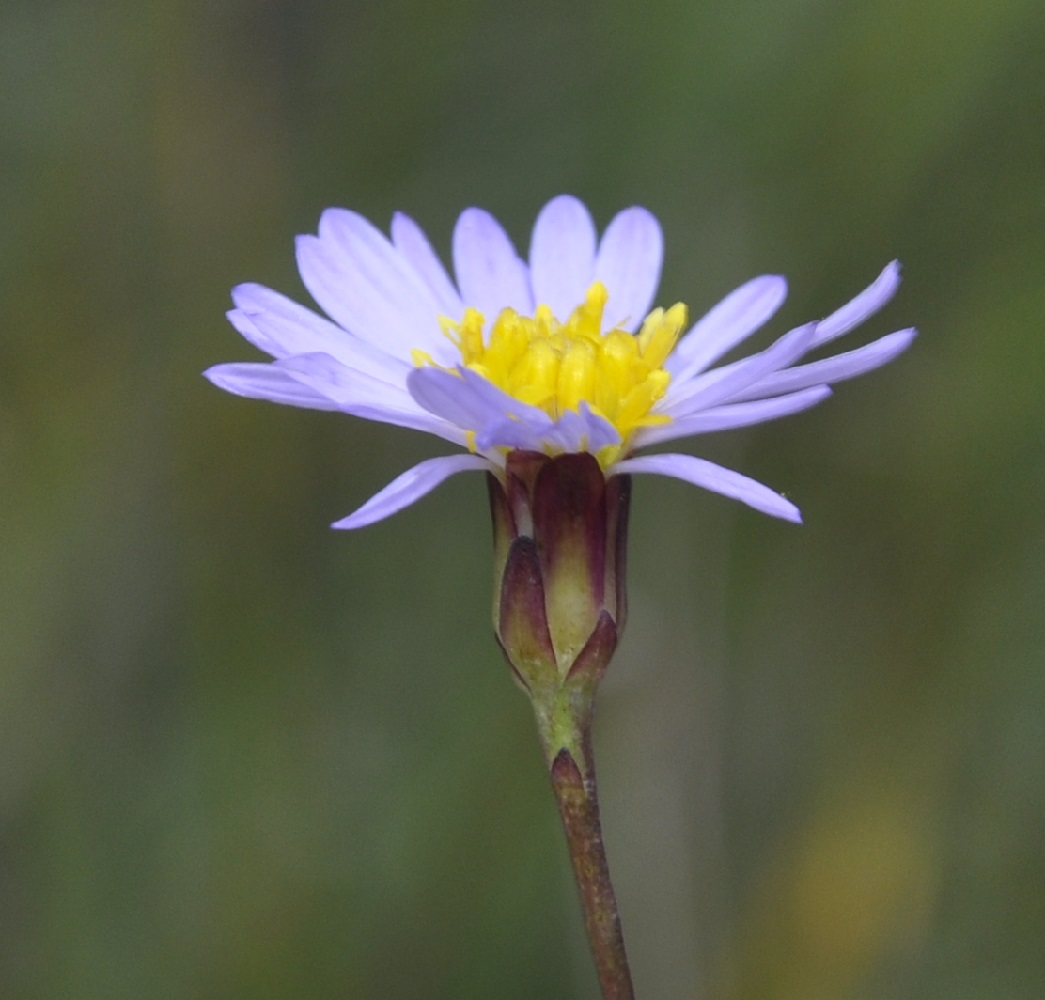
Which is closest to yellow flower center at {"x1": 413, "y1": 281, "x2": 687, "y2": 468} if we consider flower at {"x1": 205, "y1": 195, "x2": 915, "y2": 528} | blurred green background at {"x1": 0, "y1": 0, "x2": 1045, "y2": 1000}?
Answer: flower at {"x1": 205, "y1": 195, "x2": 915, "y2": 528}

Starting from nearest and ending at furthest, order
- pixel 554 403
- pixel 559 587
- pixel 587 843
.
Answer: pixel 587 843 → pixel 559 587 → pixel 554 403

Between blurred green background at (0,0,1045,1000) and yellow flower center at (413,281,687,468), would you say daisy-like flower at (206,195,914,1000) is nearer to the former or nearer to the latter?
yellow flower center at (413,281,687,468)

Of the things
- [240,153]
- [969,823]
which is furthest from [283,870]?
[240,153]

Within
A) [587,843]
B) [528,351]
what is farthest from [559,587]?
[528,351]

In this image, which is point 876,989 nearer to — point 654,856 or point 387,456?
point 654,856

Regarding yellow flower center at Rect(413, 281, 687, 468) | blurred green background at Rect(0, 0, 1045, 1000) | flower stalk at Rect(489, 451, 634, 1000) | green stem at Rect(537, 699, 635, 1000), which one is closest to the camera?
green stem at Rect(537, 699, 635, 1000)

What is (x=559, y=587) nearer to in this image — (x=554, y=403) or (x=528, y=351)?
(x=554, y=403)

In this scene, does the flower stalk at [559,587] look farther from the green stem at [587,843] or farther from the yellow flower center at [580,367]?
the yellow flower center at [580,367]

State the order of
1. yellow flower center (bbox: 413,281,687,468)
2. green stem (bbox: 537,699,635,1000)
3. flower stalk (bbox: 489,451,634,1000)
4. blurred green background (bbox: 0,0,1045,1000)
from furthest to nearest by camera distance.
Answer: blurred green background (bbox: 0,0,1045,1000)
yellow flower center (bbox: 413,281,687,468)
flower stalk (bbox: 489,451,634,1000)
green stem (bbox: 537,699,635,1000)
